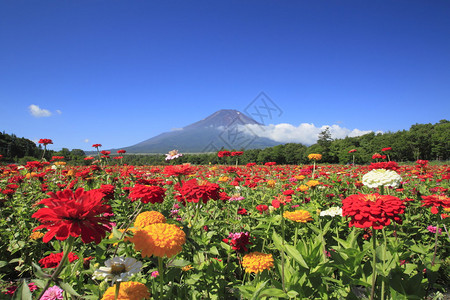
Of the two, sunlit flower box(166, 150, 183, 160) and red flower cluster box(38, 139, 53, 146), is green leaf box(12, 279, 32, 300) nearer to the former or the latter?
sunlit flower box(166, 150, 183, 160)

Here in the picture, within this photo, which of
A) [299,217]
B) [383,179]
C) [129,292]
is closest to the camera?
[129,292]

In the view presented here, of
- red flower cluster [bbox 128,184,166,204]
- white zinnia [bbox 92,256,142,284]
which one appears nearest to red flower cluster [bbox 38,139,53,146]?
red flower cluster [bbox 128,184,166,204]

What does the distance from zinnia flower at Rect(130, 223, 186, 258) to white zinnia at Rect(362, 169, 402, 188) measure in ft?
7.67

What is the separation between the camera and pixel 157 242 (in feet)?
4.09

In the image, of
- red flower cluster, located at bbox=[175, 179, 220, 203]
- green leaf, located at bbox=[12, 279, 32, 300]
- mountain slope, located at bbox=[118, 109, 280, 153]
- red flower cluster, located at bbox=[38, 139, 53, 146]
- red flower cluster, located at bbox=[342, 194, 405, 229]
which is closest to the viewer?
green leaf, located at bbox=[12, 279, 32, 300]

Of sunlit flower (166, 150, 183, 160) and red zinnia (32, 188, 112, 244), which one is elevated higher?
sunlit flower (166, 150, 183, 160)

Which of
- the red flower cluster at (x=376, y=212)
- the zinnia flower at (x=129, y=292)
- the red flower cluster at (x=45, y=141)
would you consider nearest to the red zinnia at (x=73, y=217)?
the zinnia flower at (x=129, y=292)

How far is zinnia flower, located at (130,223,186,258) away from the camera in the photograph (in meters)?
1.25

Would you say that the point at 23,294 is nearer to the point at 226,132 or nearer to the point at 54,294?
the point at 54,294

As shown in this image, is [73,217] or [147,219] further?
[147,219]

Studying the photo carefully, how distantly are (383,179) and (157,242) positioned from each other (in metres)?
2.52

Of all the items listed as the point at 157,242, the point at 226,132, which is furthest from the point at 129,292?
the point at 226,132

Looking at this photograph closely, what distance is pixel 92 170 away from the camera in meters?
4.64

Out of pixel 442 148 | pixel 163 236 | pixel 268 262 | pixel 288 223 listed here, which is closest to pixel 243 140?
pixel 288 223
